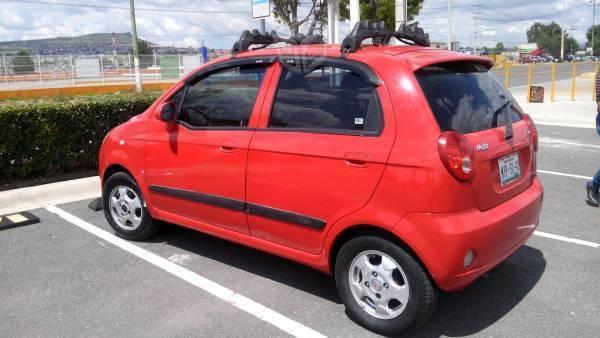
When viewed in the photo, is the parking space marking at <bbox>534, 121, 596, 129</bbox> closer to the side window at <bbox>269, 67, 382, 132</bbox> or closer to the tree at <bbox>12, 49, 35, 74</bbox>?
the side window at <bbox>269, 67, 382, 132</bbox>

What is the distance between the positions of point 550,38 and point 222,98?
514ft

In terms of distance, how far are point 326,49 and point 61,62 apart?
3037 cm

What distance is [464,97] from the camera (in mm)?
3271

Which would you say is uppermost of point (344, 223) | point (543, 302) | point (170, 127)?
point (170, 127)

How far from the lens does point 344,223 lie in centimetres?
323

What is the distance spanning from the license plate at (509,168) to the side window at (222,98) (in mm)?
1713

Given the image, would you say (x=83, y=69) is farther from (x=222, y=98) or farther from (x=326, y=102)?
(x=326, y=102)

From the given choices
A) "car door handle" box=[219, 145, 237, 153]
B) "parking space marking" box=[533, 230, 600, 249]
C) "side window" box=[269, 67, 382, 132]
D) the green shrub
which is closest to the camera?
"side window" box=[269, 67, 382, 132]

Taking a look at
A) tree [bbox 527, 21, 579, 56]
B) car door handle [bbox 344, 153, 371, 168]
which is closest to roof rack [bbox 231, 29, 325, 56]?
car door handle [bbox 344, 153, 371, 168]

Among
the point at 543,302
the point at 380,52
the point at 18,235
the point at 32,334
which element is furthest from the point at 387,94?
the point at 18,235

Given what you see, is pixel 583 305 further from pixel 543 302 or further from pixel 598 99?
pixel 598 99

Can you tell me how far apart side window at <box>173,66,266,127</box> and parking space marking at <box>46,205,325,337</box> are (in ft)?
3.85

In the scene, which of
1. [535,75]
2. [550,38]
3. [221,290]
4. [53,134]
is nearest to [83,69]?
[53,134]

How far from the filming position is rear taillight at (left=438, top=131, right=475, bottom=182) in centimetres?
289
